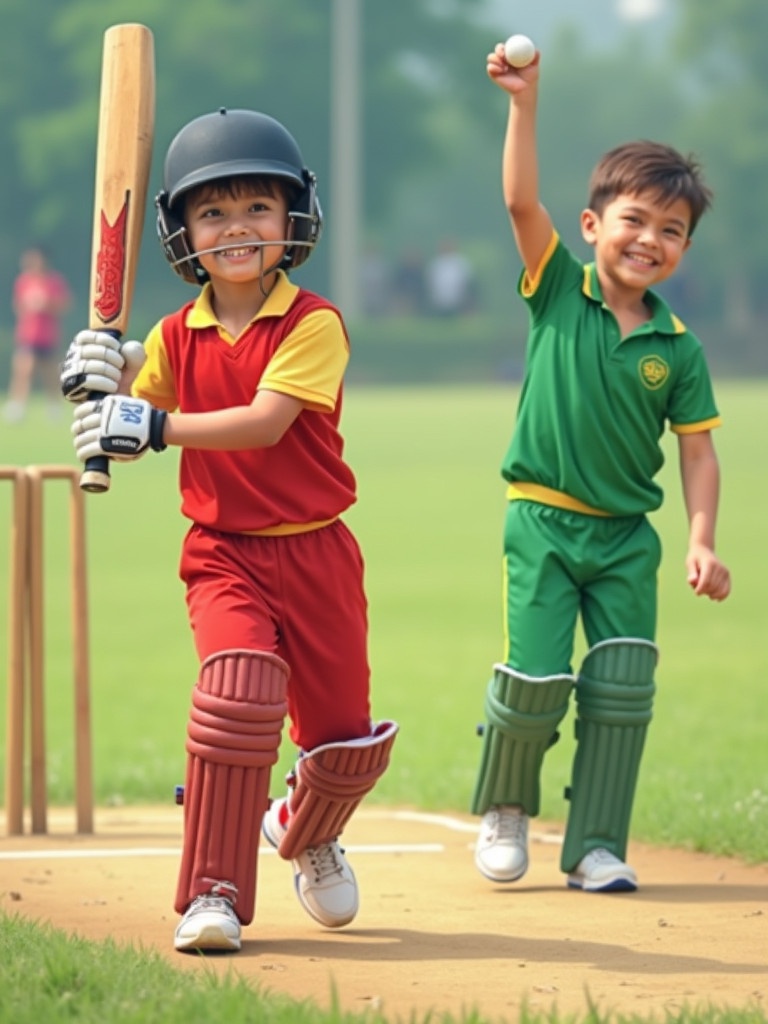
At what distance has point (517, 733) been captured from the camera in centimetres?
623

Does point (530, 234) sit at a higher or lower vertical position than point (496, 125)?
lower

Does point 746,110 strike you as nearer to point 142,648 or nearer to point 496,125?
point 496,125

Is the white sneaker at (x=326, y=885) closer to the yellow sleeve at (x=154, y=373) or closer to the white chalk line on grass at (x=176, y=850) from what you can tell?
the yellow sleeve at (x=154, y=373)

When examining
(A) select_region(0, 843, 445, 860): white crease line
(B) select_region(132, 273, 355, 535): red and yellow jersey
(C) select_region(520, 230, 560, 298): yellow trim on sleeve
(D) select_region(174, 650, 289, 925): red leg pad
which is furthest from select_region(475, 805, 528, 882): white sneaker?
(C) select_region(520, 230, 560, 298): yellow trim on sleeve

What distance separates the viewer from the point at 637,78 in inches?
4545

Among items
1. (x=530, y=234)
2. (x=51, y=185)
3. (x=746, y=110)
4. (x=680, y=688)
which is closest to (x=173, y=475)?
(x=680, y=688)

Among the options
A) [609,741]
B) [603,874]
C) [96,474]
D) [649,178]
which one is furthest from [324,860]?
[649,178]

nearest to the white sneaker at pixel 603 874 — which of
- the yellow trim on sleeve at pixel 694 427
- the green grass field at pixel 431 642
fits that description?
the green grass field at pixel 431 642

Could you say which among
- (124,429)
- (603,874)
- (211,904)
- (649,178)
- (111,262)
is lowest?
(603,874)

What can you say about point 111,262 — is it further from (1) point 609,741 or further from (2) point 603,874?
(2) point 603,874

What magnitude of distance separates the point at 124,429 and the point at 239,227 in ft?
1.92

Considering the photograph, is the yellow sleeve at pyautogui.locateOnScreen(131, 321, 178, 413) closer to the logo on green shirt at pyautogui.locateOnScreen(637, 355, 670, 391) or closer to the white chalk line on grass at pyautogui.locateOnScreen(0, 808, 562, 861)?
the logo on green shirt at pyautogui.locateOnScreen(637, 355, 670, 391)

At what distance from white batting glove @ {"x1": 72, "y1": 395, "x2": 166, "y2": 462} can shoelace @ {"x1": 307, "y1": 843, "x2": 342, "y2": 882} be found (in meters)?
1.10

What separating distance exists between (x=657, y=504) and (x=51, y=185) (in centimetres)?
5939
